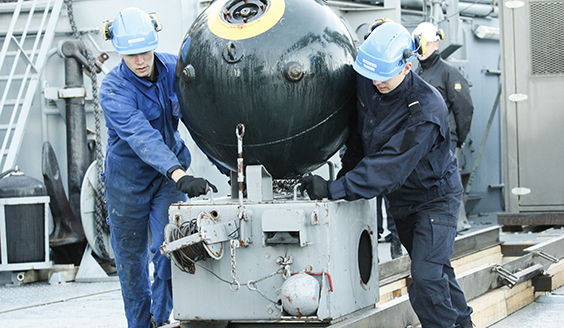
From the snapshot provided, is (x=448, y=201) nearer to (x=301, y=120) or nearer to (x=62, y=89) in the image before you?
(x=301, y=120)

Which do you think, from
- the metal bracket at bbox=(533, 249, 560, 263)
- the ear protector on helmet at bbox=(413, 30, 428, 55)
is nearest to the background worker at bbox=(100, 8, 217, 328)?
the ear protector on helmet at bbox=(413, 30, 428, 55)

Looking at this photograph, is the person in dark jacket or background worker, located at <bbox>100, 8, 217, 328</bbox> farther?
the person in dark jacket

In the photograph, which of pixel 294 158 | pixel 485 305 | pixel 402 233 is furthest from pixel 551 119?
pixel 294 158

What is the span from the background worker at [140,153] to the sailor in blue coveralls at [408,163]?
0.72 metres

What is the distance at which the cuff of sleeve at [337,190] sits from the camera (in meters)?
2.73

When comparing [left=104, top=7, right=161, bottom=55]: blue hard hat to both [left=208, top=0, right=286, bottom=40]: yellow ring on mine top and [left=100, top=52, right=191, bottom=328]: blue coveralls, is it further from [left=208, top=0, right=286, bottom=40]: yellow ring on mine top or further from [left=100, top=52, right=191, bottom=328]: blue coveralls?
[left=208, top=0, right=286, bottom=40]: yellow ring on mine top

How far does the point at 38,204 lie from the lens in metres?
5.77

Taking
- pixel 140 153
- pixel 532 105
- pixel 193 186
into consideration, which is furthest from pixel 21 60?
pixel 532 105

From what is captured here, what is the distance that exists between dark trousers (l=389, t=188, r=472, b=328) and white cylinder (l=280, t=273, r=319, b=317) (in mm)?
605

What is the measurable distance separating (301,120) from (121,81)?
989 mm

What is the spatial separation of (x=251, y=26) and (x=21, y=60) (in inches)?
192

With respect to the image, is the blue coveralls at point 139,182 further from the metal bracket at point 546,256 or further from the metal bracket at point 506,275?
the metal bracket at point 546,256

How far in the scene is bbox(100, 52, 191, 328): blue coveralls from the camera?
10.5ft

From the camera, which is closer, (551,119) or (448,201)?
(448,201)
